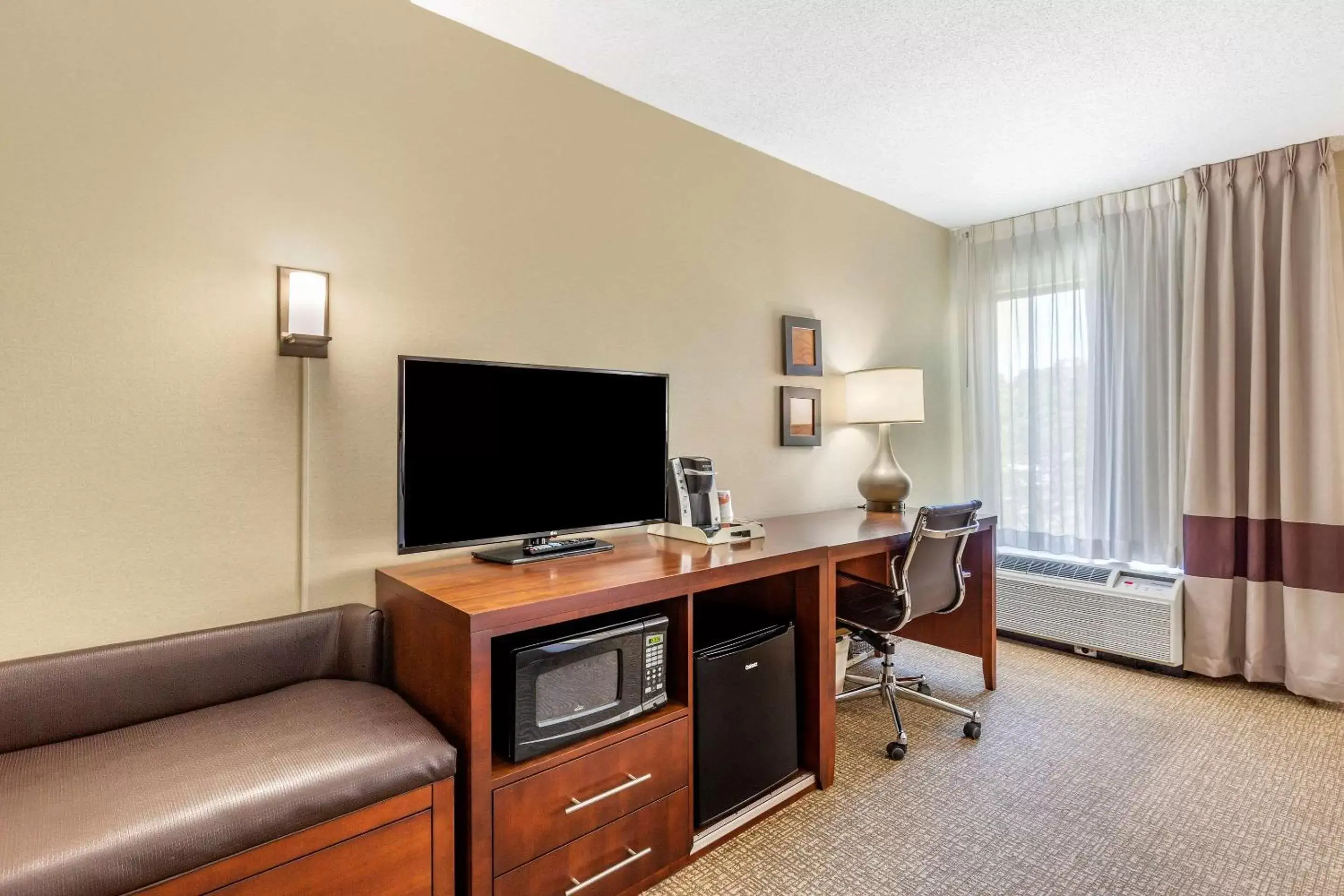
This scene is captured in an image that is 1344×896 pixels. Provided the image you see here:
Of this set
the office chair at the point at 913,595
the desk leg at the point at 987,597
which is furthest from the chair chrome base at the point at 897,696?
the desk leg at the point at 987,597

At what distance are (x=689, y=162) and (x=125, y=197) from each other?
6.33ft

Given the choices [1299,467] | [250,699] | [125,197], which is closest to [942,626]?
[1299,467]

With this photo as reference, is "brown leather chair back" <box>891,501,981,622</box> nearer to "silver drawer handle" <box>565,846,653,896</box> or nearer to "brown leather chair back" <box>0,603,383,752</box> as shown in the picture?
"silver drawer handle" <box>565,846,653,896</box>

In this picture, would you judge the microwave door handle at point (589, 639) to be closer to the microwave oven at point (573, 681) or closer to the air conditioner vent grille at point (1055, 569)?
the microwave oven at point (573, 681)

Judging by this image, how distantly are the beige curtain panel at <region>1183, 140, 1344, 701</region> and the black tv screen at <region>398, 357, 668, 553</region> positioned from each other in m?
2.73

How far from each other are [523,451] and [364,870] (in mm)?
1072

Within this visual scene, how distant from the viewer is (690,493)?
2.32 m

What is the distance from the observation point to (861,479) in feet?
10.6

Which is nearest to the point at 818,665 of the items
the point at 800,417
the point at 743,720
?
the point at 743,720

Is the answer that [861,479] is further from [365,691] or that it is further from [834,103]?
[365,691]

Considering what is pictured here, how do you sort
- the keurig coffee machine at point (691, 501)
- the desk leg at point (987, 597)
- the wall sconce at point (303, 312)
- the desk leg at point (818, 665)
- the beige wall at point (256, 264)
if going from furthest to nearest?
the desk leg at point (987, 597) → the keurig coffee machine at point (691, 501) → the desk leg at point (818, 665) → the wall sconce at point (303, 312) → the beige wall at point (256, 264)

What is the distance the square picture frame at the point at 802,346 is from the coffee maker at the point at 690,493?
102 centimetres

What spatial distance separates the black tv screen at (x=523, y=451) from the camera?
68.4 inches

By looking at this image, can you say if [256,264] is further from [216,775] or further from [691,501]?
[691,501]
